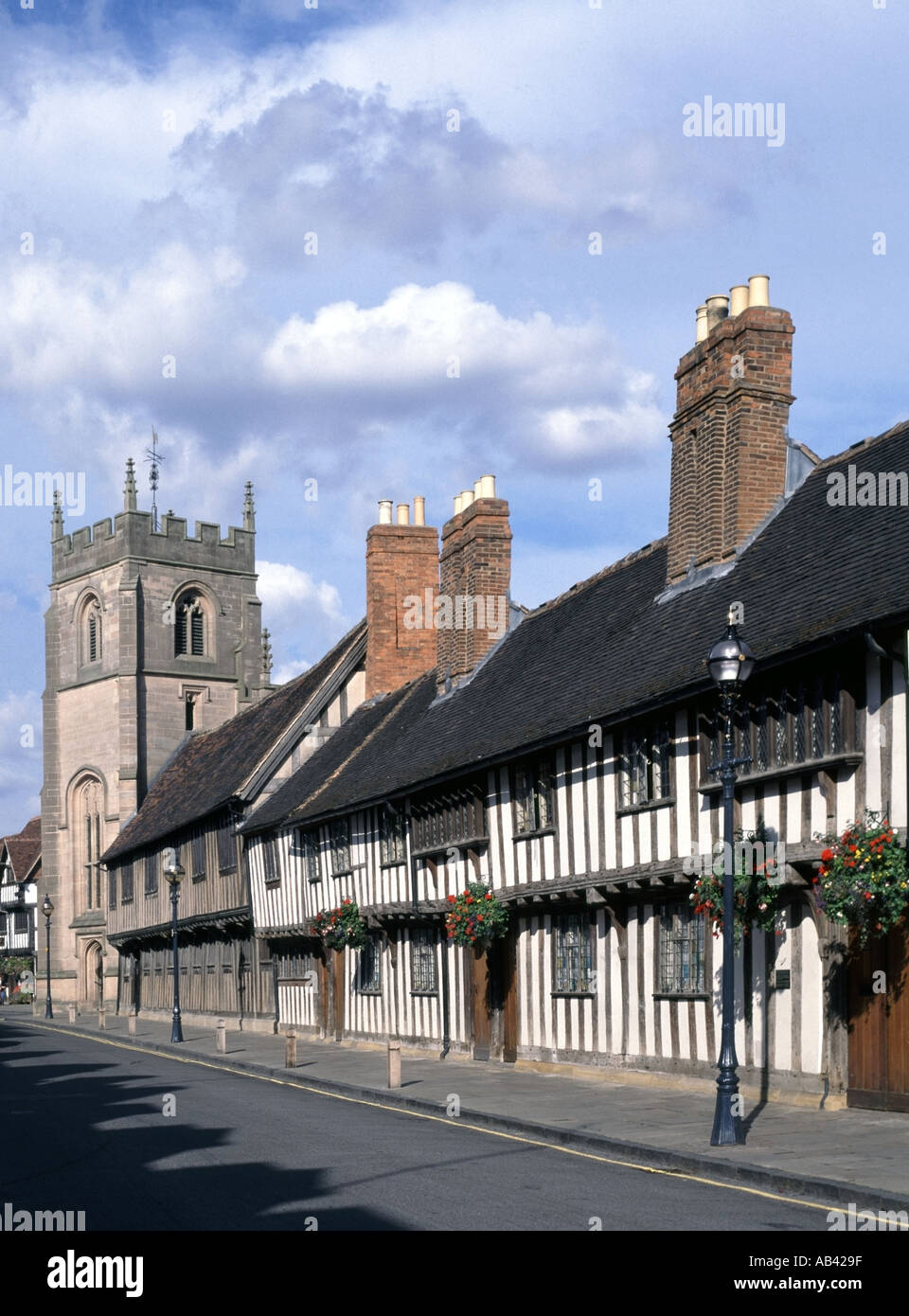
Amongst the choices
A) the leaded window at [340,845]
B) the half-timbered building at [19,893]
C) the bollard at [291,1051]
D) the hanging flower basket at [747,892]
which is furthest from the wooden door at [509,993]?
the half-timbered building at [19,893]

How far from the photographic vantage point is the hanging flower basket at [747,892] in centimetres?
1591

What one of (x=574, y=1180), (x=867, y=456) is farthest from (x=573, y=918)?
(x=574, y=1180)

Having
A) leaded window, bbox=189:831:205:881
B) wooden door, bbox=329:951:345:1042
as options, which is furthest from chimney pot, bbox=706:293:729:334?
leaded window, bbox=189:831:205:881

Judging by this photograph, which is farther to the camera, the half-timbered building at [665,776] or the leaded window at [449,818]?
the leaded window at [449,818]

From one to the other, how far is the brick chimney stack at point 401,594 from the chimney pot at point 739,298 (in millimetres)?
14896

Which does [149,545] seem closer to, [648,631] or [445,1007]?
[445,1007]

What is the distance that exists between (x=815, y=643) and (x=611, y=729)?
199 inches

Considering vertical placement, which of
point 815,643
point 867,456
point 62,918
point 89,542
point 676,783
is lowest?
point 62,918

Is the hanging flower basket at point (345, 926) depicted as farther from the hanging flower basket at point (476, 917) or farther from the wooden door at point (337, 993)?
the hanging flower basket at point (476, 917)

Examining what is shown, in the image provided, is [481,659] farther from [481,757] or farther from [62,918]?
[62,918]

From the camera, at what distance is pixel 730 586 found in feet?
64.2

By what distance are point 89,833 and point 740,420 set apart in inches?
2090

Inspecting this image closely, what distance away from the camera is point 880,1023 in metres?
14.7
